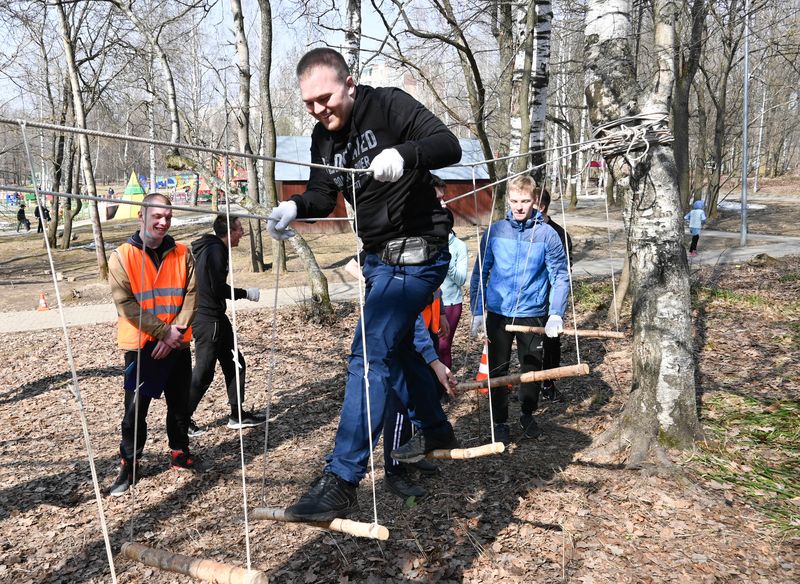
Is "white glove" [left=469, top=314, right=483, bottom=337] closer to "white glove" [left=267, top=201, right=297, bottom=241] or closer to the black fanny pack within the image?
the black fanny pack

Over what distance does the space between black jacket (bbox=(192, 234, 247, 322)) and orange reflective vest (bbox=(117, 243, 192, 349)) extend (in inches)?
27.8

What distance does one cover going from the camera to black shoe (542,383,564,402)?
6.02m

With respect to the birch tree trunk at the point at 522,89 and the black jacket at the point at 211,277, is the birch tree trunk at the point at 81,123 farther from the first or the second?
the black jacket at the point at 211,277

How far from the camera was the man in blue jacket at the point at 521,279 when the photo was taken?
4633 mm

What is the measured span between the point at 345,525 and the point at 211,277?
10.3ft

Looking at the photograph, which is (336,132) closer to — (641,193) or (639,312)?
(641,193)

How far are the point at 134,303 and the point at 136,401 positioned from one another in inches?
25.9

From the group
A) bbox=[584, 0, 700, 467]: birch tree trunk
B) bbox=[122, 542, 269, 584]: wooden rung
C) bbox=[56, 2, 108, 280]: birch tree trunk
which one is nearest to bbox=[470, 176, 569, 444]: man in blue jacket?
bbox=[584, 0, 700, 467]: birch tree trunk

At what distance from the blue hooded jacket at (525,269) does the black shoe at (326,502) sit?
2.21 m

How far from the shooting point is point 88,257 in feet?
67.8

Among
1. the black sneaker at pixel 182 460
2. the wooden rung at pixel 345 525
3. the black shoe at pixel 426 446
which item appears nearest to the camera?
the wooden rung at pixel 345 525

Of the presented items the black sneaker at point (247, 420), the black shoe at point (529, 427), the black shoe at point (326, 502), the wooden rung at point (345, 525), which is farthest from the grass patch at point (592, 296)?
the wooden rung at point (345, 525)

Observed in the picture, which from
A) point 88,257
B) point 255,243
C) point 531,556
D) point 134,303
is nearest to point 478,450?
point 531,556

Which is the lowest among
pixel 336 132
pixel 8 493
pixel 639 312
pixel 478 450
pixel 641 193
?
pixel 8 493
